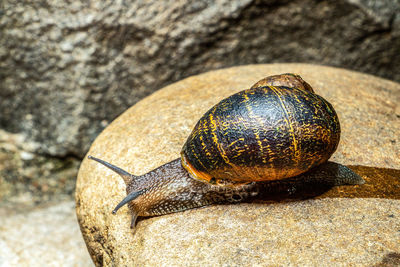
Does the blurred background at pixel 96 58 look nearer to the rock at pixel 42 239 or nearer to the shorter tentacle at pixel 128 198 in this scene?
the rock at pixel 42 239

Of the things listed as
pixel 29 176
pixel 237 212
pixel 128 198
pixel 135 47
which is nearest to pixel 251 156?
pixel 237 212

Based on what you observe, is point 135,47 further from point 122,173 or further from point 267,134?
point 267,134

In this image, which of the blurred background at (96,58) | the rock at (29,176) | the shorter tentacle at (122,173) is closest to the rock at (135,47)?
the blurred background at (96,58)

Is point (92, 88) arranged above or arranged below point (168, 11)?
below

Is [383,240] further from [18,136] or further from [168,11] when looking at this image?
[18,136]

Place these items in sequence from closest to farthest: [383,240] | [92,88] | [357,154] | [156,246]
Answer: [383,240] < [156,246] < [357,154] < [92,88]

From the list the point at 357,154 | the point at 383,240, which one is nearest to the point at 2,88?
the point at 357,154
